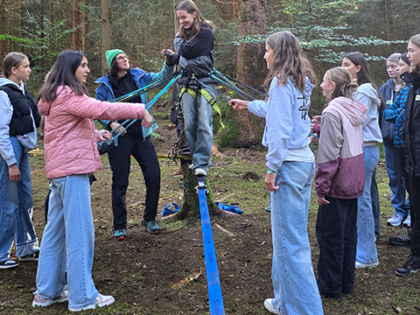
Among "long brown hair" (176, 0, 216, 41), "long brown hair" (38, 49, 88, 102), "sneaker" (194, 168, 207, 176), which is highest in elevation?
"long brown hair" (176, 0, 216, 41)

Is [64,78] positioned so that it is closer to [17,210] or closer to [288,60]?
[288,60]

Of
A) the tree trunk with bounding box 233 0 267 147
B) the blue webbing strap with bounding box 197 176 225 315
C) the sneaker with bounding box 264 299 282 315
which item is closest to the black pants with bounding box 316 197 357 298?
the sneaker with bounding box 264 299 282 315

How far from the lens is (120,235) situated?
15.0ft

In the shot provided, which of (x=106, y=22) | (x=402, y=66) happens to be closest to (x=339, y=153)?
(x=402, y=66)

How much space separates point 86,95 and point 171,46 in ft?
47.1

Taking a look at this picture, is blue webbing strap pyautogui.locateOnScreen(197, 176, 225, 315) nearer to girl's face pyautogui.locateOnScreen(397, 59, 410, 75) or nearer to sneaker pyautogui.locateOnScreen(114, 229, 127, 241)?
sneaker pyautogui.locateOnScreen(114, 229, 127, 241)

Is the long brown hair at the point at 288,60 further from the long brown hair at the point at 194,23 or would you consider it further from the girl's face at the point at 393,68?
the girl's face at the point at 393,68

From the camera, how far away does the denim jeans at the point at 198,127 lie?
4223 millimetres

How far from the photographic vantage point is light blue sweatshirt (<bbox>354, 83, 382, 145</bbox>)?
12.8 feet

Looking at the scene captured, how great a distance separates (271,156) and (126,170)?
2.46 m

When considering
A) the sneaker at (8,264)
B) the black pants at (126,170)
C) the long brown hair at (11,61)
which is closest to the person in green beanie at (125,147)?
the black pants at (126,170)

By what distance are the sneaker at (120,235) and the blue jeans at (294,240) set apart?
2386mm

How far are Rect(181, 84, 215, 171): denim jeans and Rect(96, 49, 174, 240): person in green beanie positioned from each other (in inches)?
20.3

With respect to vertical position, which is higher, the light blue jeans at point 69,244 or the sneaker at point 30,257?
the light blue jeans at point 69,244
